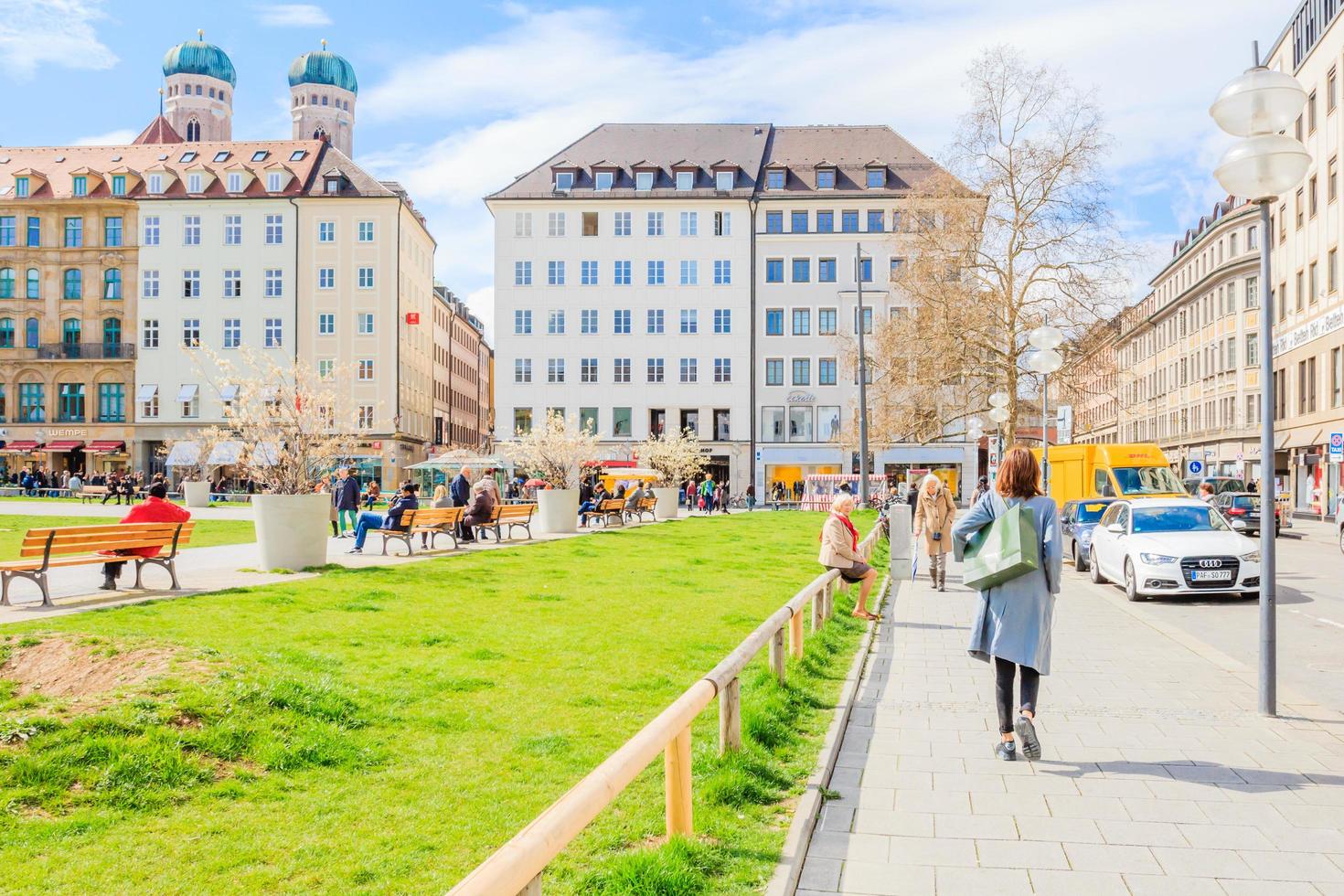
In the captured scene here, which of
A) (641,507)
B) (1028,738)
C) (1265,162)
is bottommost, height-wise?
(1028,738)

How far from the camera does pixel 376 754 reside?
20.8 feet

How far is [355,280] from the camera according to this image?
227ft

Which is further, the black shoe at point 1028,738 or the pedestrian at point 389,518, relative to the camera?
the pedestrian at point 389,518

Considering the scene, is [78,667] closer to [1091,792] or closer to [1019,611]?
[1019,611]

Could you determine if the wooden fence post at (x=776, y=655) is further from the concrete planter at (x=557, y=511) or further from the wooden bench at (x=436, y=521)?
the concrete planter at (x=557, y=511)

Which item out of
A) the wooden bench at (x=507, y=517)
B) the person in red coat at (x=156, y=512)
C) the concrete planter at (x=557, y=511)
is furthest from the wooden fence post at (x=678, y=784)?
the concrete planter at (x=557, y=511)

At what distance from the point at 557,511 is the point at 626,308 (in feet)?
128

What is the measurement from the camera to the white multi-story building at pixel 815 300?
67.9 meters

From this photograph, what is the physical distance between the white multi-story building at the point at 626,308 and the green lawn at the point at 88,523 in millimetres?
35211

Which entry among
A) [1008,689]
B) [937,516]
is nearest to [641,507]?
[937,516]

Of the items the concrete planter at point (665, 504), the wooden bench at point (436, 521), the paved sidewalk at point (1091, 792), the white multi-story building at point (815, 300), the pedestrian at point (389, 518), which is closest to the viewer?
the paved sidewalk at point (1091, 792)

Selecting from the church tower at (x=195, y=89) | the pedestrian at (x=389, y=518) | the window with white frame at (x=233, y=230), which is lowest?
the pedestrian at (x=389, y=518)

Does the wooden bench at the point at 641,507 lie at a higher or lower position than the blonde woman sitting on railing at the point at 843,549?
lower

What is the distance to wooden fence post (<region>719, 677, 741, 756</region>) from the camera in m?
6.29
